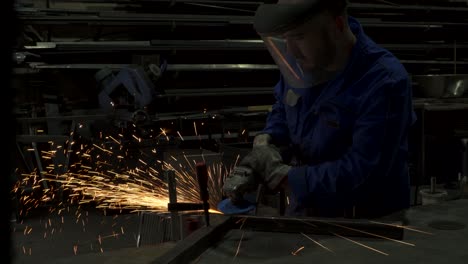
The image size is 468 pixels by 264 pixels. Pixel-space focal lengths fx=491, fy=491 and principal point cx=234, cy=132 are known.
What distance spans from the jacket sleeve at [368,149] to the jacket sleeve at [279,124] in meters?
0.45

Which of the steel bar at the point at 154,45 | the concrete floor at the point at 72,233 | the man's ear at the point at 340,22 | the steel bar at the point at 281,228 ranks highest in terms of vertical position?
the steel bar at the point at 154,45

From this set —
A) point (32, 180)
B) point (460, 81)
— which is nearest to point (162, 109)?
point (32, 180)

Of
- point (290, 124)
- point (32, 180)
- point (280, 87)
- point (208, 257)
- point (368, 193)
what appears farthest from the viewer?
point (32, 180)

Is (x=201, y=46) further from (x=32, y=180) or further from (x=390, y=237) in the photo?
(x=390, y=237)

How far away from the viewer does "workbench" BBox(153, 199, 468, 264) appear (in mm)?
1260

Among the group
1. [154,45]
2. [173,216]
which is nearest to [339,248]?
[173,216]

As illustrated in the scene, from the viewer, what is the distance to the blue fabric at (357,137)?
166 centimetres

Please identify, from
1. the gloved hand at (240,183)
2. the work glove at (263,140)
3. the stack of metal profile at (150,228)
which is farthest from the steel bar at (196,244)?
the stack of metal profile at (150,228)

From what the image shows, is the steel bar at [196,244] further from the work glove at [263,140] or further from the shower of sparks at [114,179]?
the shower of sparks at [114,179]

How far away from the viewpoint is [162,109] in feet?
18.0

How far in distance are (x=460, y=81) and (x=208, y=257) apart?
4407 mm

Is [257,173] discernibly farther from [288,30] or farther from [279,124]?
[288,30]

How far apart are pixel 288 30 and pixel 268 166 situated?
50cm

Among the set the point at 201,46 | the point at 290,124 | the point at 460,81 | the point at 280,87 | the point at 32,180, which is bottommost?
the point at 32,180
